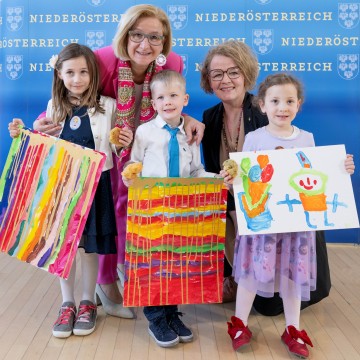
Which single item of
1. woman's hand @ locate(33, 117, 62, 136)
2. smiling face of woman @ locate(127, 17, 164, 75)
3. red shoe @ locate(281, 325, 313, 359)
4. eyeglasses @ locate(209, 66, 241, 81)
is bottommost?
red shoe @ locate(281, 325, 313, 359)

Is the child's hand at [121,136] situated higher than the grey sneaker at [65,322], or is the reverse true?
the child's hand at [121,136]

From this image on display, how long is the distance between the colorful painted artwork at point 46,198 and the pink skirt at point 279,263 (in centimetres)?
68

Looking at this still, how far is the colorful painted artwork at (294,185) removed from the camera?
2.06 metres

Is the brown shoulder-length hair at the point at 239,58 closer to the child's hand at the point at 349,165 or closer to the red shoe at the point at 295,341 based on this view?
the child's hand at the point at 349,165

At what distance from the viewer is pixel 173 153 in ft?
7.24

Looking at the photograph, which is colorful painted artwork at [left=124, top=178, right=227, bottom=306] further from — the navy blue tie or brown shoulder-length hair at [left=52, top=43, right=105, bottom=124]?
brown shoulder-length hair at [left=52, top=43, right=105, bottom=124]

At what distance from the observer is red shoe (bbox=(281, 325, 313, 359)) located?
6.83 ft

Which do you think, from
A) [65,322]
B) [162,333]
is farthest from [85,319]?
[162,333]

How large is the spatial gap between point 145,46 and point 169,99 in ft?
1.05

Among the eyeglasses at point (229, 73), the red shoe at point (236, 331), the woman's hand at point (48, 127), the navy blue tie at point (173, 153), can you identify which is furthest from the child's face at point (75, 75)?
the red shoe at point (236, 331)

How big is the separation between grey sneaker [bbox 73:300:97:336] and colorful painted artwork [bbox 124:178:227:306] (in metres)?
0.25

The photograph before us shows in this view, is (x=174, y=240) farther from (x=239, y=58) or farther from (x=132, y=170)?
(x=239, y=58)

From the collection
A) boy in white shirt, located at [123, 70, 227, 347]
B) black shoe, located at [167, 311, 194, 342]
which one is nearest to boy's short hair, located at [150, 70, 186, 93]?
boy in white shirt, located at [123, 70, 227, 347]

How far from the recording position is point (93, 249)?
7.45 ft
